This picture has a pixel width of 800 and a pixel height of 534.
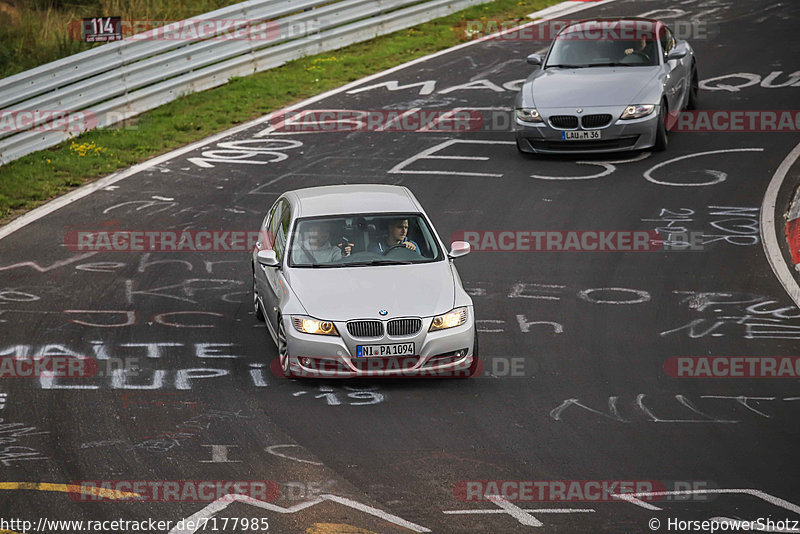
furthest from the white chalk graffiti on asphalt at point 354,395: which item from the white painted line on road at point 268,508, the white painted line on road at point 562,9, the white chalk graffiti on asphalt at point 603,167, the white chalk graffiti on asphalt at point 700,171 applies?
the white painted line on road at point 562,9

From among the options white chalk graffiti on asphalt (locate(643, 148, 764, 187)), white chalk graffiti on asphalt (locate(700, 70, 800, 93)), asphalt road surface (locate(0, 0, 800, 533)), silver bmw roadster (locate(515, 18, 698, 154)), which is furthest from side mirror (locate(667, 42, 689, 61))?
white chalk graffiti on asphalt (locate(700, 70, 800, 93))

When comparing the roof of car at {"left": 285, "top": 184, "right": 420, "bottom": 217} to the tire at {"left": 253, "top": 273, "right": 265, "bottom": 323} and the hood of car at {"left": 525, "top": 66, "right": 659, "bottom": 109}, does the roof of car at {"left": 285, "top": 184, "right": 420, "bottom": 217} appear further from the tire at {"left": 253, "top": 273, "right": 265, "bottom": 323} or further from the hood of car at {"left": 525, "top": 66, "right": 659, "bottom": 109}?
the hood of car at {"left": 525, "top": 66, "right": 659, "bottom": 109}

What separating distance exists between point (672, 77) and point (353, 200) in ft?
27.4

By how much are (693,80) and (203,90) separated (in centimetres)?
912

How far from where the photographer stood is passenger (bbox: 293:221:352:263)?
36.8 feet

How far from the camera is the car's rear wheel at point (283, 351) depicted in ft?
34.3

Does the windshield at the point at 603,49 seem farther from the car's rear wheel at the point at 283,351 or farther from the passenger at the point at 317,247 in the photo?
the car's rear wheel at the point at 283,351

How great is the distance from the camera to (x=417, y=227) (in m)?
11.5

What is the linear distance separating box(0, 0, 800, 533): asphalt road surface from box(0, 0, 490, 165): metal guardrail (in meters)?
2.23

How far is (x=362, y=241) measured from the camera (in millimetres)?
11359

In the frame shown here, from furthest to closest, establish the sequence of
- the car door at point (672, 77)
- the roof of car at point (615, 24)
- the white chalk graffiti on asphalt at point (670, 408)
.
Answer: the roof of car at point (615, 24), the car door at point (672, 77), the white chalk graffiti on asphalt at point (670, 408)

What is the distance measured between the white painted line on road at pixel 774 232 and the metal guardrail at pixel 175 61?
34.1ft

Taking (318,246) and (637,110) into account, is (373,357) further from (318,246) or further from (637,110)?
(637,110)

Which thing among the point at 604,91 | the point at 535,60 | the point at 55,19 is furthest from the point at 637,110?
the point at 55,19
